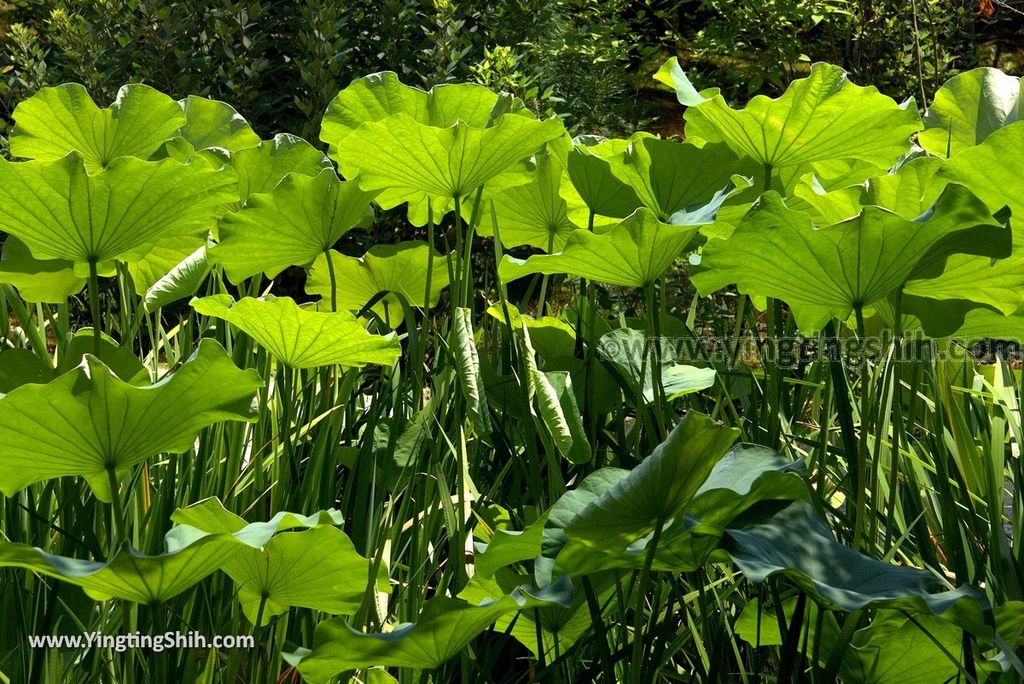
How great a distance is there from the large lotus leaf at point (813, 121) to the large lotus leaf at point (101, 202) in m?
0.57

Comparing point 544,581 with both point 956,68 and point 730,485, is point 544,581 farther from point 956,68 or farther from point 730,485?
point 956,68

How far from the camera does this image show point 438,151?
112cm

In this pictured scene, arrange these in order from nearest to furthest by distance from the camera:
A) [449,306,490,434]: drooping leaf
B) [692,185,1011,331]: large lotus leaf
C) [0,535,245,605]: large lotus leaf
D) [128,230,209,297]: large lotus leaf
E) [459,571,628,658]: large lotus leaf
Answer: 1. [0,535,245,605]: large lotus leaf
2. [692,185,1011,331]: large lotus leaf
3. [459,571,628,658]: large lotus leaf
4. [449,306,490,434]: drooping leaf
5. [128,230,209,297]: large lotus leaf

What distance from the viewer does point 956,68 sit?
6660mm

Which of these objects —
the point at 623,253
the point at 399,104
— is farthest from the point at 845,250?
the point at 399,104

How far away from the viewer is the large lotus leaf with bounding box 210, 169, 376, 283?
46.3 inches

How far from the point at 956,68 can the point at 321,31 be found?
4.75m

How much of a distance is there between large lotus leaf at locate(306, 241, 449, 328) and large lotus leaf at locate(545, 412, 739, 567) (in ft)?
2.39

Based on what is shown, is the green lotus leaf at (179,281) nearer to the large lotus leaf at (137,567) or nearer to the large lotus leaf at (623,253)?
the large lotus leaf at (623,253)

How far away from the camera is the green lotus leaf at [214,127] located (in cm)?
147

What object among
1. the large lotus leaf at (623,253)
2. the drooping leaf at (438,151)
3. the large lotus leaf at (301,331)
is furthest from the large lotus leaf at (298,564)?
the drooping leaf at (438,151)

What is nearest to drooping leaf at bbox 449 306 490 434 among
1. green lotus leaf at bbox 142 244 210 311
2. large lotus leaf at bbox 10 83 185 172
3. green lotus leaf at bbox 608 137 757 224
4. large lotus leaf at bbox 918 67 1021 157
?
green lotus leaf at bbox 608 137 757 224

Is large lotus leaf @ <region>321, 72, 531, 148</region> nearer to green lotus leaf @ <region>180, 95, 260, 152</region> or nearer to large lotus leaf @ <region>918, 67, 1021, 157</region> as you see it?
green lotus leaf @ <region>180, 95, 260, 152</region>

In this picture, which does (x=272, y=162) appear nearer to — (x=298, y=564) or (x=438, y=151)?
(x=438, y=151)
